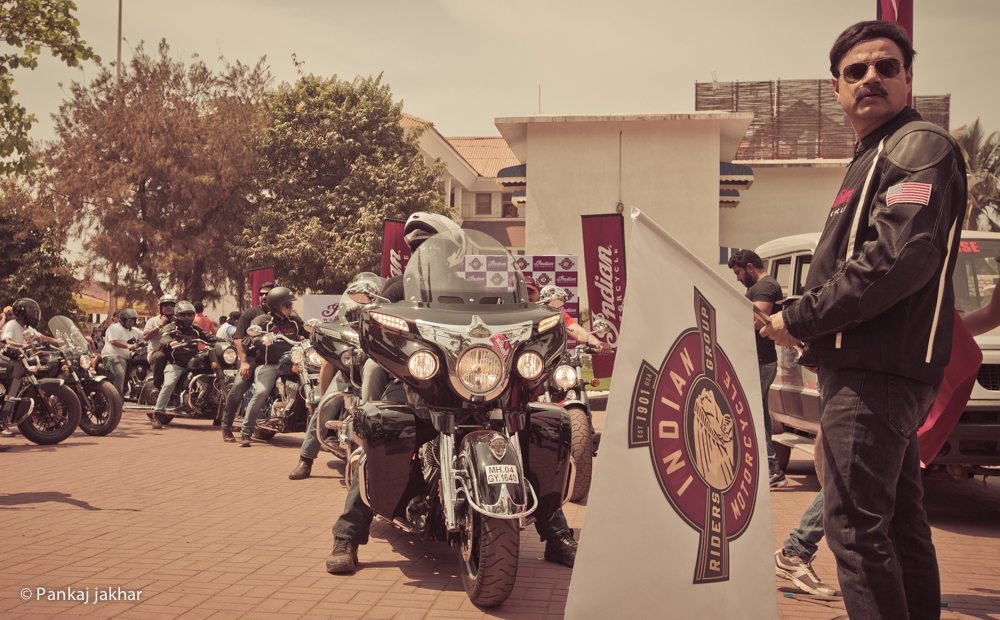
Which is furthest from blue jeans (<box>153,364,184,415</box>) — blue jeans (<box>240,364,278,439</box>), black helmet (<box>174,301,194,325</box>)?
blue jeans (<box>240,364,278,439</box>)

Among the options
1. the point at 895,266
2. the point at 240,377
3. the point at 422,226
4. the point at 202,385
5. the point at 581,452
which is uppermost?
the point at 422,226

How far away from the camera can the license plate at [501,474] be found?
451cm

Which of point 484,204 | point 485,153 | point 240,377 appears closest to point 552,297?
point 240,377

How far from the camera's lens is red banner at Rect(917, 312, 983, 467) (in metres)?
3.97

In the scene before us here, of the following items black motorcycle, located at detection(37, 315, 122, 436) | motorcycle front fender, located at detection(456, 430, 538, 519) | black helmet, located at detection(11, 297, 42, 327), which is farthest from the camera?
black motorcycle, located at detection(37, 315, 122, 436)

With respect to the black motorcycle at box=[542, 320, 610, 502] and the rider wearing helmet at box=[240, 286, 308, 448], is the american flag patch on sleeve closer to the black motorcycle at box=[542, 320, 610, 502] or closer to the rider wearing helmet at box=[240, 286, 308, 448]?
the black motorcycle at box=[542, 320, 610, 502]

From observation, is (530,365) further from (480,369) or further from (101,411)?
(101,411)

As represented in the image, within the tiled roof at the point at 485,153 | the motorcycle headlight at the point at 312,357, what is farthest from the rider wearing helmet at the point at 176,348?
the tiled roof at the point at 485,153

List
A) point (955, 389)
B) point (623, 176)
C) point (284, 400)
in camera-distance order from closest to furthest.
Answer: point (955, 389) < point (284, 400) < point (623, 176)

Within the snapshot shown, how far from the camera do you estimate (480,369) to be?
476 cm

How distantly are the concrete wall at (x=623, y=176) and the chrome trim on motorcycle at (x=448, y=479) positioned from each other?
2915cm

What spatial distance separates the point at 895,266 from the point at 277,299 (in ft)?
31.3

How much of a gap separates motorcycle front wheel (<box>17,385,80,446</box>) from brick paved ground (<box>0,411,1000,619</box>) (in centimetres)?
194

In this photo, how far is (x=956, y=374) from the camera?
402cm
